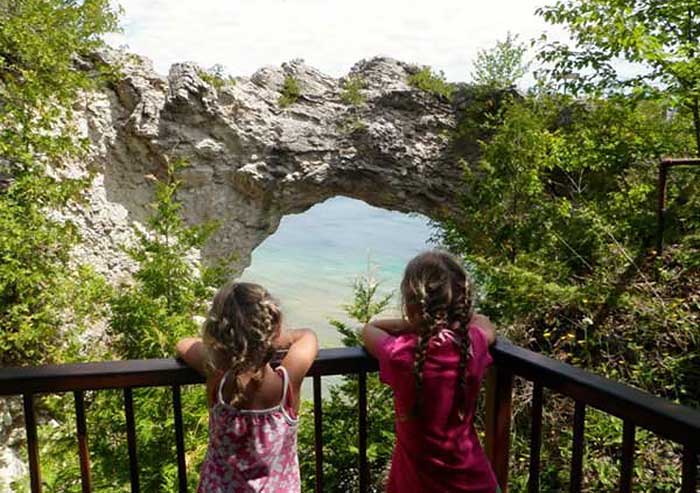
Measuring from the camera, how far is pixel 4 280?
18.7 feet

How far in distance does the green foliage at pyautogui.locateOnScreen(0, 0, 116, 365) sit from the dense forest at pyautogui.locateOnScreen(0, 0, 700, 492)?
0.03 m

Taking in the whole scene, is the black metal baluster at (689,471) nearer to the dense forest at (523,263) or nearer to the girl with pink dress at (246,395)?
the girl with pink dress at (246,395)

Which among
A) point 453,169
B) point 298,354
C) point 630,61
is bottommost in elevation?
point 298,354

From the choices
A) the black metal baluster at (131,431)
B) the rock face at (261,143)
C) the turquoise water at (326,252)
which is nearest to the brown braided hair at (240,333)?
the black metal baluster at (131,431)

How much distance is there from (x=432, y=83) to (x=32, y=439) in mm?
10247

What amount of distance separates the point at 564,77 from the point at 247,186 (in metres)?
7.23

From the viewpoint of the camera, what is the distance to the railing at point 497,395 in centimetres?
117

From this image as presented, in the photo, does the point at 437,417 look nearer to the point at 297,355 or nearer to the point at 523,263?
the point at 297,355

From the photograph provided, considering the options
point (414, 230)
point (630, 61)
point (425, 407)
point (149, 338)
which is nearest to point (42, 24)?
point (149, 338)

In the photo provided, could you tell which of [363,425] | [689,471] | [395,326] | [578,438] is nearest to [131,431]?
[363,425]

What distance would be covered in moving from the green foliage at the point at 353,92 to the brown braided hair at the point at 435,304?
383 inches

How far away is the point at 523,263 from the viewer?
17.9 ft

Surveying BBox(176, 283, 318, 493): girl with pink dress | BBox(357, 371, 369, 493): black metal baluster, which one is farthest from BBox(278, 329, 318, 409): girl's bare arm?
BBox(357, 371, 369, 493): black metal baluster

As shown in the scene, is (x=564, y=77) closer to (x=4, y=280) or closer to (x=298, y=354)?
(x=298, y=354)
